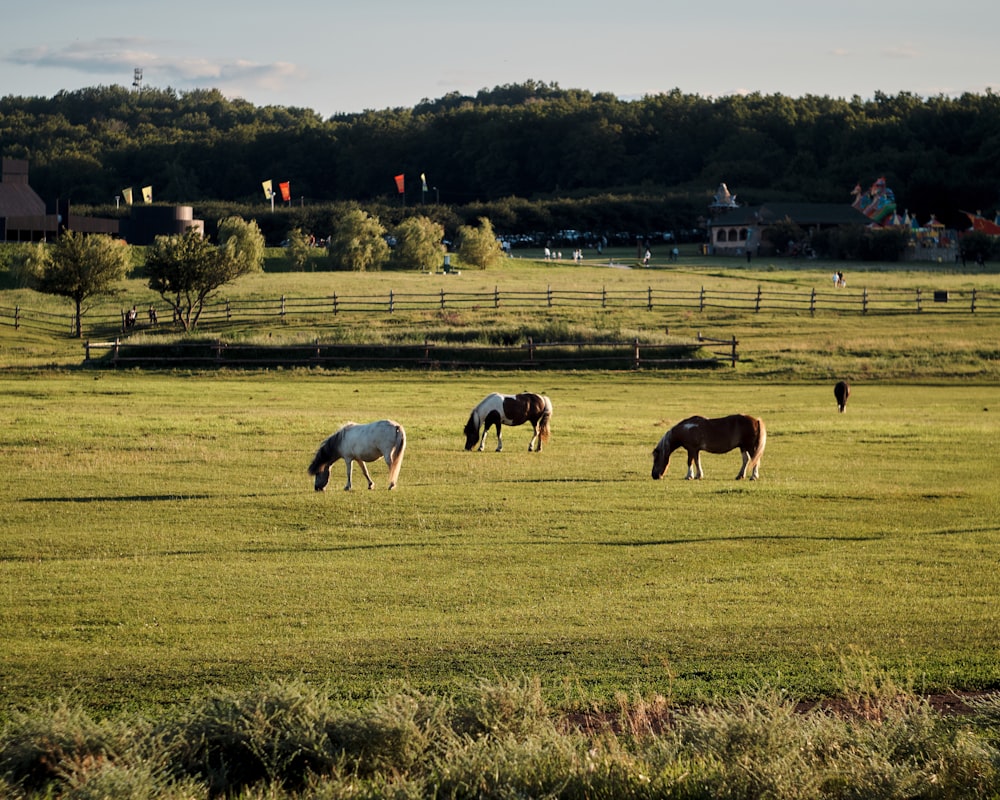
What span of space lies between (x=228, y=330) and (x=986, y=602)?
47.7 meters

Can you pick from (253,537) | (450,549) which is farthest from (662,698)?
(253,537)

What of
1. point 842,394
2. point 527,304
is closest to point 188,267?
point 527,304

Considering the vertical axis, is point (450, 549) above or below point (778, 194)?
below

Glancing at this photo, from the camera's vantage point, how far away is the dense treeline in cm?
15625

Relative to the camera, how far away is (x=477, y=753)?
25.3ft

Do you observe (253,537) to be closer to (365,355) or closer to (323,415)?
(323,415)

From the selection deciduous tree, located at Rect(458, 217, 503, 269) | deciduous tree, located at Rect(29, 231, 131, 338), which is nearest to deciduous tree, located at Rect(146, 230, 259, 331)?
deciduous tree, located at Rect(29, 231, 131, 338)

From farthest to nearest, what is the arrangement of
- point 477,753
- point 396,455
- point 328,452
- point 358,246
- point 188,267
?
point 358,246
point 188,267
point 328,452
point 396,455
point 477,753

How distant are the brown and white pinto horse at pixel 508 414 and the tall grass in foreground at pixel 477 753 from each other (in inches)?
600

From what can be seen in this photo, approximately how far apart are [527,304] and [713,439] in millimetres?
43142

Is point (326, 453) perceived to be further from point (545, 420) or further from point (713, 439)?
point (713, 439)

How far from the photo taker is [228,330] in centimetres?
5641

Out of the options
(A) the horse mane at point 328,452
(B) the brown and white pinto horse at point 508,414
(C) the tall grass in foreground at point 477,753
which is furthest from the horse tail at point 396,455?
(C) the tall grass in foreground at point 477,753

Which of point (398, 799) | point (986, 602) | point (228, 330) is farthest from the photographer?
point (228, 330)
